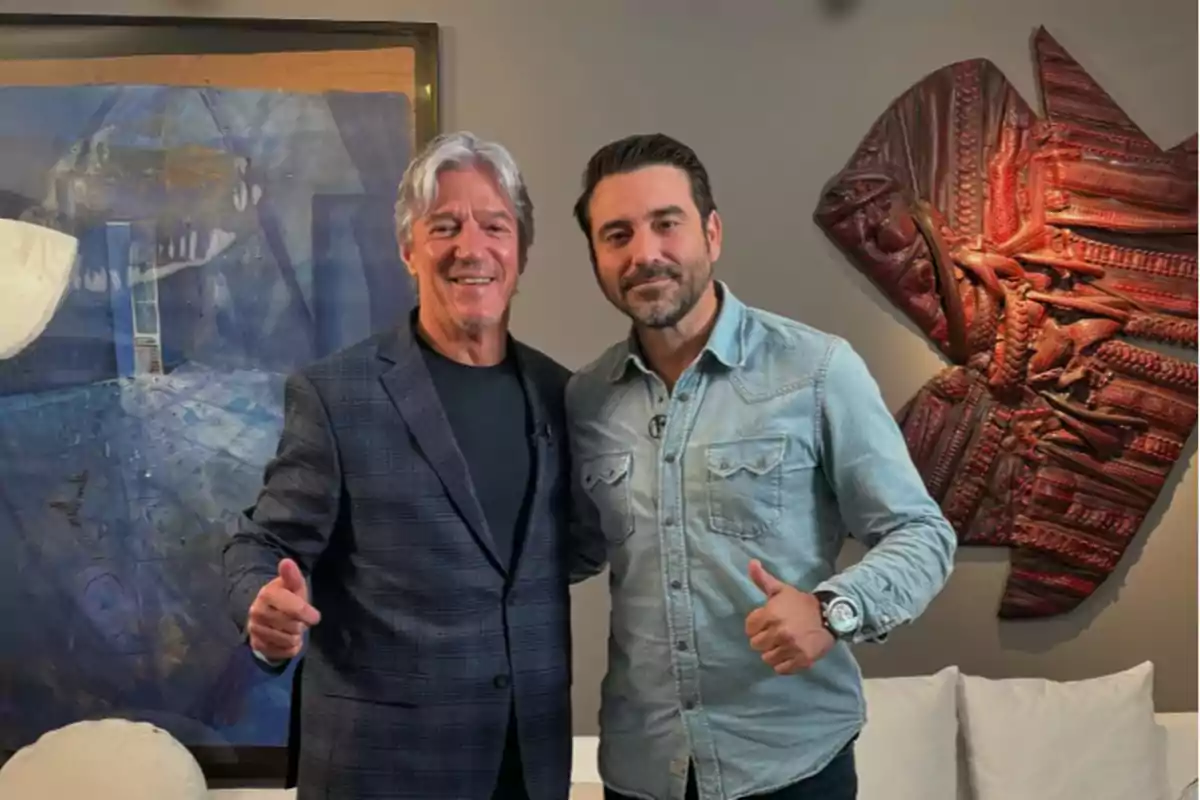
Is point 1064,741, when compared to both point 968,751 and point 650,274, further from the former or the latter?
point 650,274

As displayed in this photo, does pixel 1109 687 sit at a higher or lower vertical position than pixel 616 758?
lower

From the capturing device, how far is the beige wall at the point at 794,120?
7.63ft

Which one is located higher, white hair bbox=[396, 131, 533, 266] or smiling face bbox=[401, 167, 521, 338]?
white hair bbox=[396, 131, 533, 266]

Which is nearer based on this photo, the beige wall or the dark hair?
the dark hair

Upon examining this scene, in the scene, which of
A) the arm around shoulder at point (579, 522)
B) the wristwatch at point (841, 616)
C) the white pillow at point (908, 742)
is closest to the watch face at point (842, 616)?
the wristwatch at point (841, 616)

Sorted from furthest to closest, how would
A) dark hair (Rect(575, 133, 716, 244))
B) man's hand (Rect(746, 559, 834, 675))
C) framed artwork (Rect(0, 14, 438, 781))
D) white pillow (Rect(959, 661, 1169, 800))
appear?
framed artwork (Rect(0, 14, 438, 781)) → white pillow (Rect(959, 661, 1169, 800)) → dark hair (Rect(575, 133, 716, 244)) → man's hand (Rect(746, 559, 834, 675))

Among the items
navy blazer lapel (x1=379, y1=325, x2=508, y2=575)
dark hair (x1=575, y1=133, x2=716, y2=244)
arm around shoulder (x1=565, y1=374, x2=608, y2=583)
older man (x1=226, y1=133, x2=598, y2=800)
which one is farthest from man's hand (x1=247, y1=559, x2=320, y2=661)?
dark hair (x1=575, y1=133, x2=716, y2=244)

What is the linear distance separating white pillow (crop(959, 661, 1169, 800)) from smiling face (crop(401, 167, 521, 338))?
4.39 ft

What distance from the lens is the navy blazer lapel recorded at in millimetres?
1353

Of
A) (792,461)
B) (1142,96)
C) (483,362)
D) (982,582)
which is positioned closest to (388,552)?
(483,362)

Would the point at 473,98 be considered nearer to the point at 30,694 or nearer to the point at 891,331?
the point at 891,331

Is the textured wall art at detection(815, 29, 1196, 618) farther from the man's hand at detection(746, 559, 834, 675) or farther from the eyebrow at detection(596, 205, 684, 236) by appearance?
the man's hand at detection(746, 559, 834, 675)

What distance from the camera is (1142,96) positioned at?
2.38 meters

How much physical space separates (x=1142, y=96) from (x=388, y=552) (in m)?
1.96
